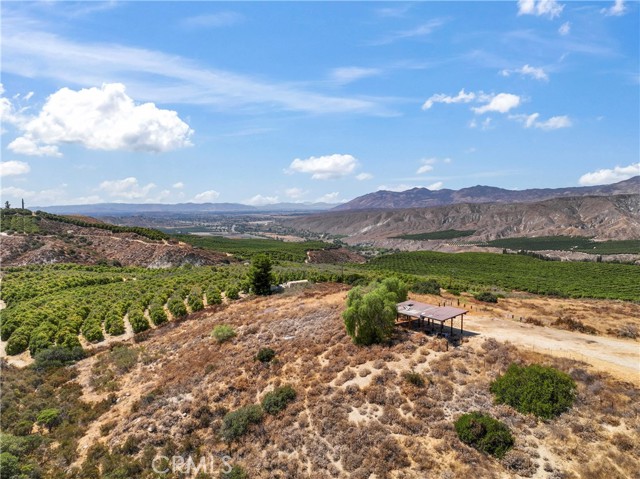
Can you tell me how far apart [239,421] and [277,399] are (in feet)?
7.42

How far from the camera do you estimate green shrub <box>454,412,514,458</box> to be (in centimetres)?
1609

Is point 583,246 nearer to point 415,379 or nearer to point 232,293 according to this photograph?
point 232,293

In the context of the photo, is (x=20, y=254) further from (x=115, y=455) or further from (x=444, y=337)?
(x=444, y=337)

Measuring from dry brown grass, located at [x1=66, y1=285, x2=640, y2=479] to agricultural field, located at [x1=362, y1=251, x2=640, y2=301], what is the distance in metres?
31.1

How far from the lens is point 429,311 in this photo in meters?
25.9

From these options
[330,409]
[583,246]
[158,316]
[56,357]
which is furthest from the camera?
[583,246]

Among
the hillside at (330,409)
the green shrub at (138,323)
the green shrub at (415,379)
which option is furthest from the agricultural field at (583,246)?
the green shrub at (138,323)

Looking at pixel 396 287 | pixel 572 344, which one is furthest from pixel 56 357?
pixel 572 344

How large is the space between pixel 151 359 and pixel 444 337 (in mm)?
22000

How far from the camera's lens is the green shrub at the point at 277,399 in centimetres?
2036

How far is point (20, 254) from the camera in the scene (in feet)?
267

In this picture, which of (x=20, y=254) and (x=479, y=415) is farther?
(x=20, y=254)

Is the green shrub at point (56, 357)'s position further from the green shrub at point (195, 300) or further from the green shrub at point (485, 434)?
the green shrub at point (485, 434)

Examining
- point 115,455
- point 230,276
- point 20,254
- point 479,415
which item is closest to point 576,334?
point 479,415
